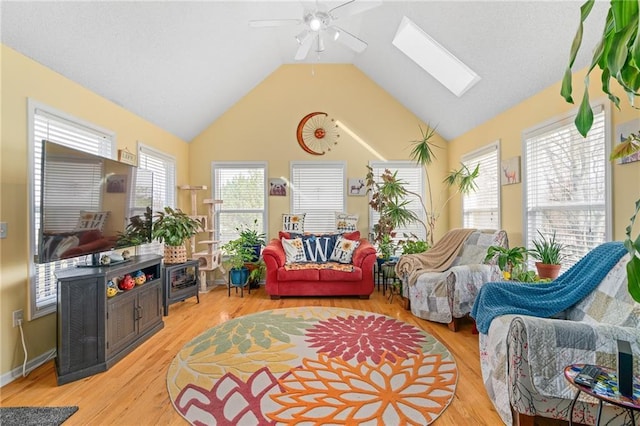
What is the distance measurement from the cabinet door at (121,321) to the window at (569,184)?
386 cm

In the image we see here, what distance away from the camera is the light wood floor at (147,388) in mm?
1713

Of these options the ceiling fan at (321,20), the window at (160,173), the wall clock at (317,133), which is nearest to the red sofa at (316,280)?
the window at (160,173)

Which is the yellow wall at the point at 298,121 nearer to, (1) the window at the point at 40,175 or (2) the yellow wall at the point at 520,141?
(2) the yellow wall at the point at 520,141

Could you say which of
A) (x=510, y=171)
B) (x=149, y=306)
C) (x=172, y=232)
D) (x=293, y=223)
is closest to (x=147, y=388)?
(x=149, y=306)

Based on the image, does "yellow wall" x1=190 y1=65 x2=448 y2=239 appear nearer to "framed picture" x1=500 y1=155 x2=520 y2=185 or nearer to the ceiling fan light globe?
"framed picture" x1=500 y1=155 x2=520 y2=185

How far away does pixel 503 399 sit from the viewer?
1631mm

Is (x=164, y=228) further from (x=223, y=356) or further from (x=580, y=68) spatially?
(x=580, y=68)

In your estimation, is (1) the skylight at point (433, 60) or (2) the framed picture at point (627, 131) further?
(1) the skylight at point (433, 60)

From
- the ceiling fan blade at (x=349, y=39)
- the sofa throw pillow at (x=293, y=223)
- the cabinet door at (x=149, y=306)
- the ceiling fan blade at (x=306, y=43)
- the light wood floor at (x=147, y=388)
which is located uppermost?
the ceiling fan blade at (x=349, y=39)

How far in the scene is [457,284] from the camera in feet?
9.61

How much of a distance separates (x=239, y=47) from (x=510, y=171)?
363 centimetres

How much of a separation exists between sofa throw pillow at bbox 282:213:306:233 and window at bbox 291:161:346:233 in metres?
0.20

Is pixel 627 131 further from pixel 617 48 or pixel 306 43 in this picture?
pixel 306 43

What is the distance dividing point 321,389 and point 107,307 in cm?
176
